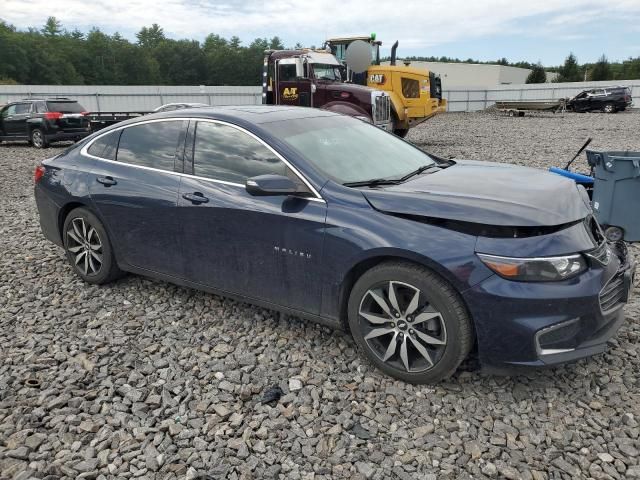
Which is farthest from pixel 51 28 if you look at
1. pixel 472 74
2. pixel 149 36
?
pixel 472 74

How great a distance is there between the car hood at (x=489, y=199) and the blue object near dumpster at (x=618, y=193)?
256 centimetres

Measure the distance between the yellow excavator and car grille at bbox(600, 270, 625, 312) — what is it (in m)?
13.2

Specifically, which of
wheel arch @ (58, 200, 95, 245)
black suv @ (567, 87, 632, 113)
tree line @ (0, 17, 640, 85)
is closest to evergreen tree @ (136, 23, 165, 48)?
tree line @ (0, 17, 640, 85)

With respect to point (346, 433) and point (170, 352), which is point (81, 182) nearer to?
point (170, 352)

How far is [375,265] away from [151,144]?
7.34 feet

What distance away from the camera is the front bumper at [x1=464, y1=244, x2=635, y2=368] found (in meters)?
2.70

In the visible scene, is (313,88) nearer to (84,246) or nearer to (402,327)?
(84,246)

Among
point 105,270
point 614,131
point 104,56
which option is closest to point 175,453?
point 105,270

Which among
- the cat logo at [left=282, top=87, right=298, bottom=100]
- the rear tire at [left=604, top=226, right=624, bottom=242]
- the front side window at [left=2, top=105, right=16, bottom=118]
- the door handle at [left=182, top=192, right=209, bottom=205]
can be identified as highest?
the cat logo at [left=282, top=87, right=298, bottom=100]

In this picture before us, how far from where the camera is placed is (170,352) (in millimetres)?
3621

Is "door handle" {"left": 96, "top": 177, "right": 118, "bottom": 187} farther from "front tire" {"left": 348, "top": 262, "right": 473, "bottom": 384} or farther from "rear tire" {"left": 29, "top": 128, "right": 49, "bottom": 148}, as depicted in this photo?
"rear tire" {"left": 29, "top": 128, "right": 49, "bottom": 148}

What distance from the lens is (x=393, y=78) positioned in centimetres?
1648

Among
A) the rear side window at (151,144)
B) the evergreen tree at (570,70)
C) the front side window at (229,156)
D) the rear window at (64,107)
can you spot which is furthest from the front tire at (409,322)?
the evergreen tree at (570,70)

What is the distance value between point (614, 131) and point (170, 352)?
2070cm
